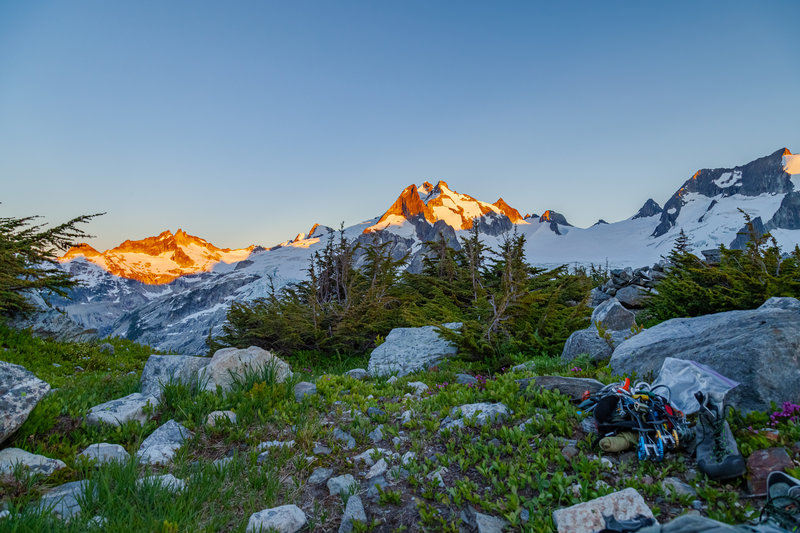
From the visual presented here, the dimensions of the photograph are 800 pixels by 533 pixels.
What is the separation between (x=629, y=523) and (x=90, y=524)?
3973 mm

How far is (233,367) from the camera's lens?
7.41 metres

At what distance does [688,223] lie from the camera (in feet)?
497

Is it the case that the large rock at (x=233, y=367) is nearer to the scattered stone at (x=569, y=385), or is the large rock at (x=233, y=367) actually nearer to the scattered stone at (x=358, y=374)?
the scattered stone at (x=358, y=374)

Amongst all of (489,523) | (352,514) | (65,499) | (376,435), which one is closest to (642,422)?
(489,523)

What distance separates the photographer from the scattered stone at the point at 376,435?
5.19 metres

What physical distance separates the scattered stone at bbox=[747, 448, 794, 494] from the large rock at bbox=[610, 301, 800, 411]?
110cm

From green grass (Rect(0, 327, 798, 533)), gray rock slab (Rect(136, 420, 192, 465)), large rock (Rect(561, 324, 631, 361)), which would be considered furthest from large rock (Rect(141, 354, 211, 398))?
large rock (Rect(561, 324, 631, 361))

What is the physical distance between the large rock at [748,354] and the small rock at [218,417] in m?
6.40

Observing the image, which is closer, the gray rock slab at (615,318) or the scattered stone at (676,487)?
the scattered stone at (676,487)

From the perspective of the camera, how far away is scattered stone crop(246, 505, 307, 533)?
124 inches

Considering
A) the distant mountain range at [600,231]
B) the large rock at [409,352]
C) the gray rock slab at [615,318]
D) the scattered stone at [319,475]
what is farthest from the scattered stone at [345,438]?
the distant mountain range at [600,231]

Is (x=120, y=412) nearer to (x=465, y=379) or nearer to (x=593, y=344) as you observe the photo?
(x=465, y=379)

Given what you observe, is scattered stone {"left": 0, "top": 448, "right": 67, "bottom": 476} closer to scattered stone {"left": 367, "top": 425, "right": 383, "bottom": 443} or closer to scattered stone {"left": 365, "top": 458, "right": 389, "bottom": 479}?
scattered stone {"left": 365, "top": 458, "right": 389, "bottom": 479}

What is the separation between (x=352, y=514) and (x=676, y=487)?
3.04m
